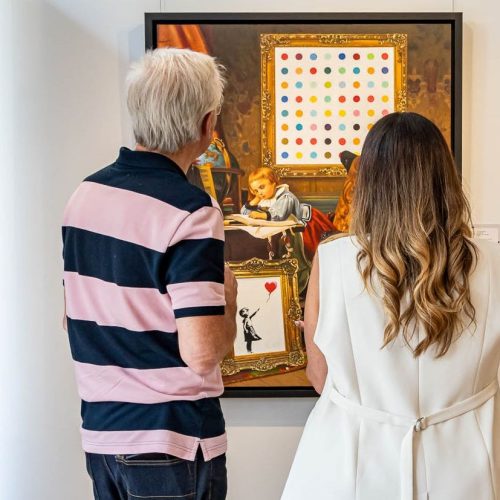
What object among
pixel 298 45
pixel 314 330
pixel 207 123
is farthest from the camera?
pixel 298 45

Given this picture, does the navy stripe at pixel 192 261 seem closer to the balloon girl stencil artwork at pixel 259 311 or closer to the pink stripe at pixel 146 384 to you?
the pink stripe at pixel 146 384

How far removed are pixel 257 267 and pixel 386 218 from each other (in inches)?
32.6

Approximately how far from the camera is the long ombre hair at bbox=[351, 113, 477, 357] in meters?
1.23

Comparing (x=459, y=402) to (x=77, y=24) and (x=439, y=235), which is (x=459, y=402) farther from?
(x=77, y=24)

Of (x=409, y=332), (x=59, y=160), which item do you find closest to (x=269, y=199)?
(x=59, y=160)

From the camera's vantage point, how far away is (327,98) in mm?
2035

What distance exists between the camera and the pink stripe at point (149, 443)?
3.76 feet

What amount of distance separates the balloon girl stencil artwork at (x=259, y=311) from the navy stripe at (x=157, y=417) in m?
0.85

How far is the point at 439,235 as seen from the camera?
4.11ft

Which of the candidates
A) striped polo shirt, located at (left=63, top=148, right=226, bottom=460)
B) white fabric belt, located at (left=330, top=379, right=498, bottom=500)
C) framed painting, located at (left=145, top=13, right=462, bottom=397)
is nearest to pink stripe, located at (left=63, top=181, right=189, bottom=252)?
striped polo shirt, located at (left=63, top=148, right=226, bottom=460)

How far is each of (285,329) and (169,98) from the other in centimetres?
103

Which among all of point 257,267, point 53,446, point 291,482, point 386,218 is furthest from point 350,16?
point 53,446

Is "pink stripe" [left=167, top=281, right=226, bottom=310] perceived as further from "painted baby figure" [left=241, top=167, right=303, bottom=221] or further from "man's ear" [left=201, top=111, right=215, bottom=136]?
"painted baby figure" [left=241, top=167, right=303, bottom=221]

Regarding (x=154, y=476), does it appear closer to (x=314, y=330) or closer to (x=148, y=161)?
(x=314, y=330)
